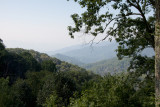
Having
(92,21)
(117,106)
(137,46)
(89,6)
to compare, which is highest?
(89,6)

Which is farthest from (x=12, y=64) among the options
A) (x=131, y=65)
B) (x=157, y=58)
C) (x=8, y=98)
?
(x=157, y=58)

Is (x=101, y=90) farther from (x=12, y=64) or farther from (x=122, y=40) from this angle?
(x=12, y=64)

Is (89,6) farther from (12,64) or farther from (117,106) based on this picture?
(12,64)

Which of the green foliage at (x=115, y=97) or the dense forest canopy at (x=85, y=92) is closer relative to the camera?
the green foliage at (x=115, y=97)

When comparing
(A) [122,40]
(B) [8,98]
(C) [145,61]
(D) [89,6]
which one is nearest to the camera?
(D) [89,6]

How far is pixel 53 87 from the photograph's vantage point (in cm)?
1903

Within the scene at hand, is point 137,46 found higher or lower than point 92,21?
lower

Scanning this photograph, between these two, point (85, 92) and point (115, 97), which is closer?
point (115, 97)

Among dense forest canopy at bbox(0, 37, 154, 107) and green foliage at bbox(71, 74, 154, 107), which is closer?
green foliage at bbox(71, 74, 154, 107)

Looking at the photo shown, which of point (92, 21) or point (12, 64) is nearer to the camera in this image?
point (92, 21)

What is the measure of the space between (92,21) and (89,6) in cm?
83

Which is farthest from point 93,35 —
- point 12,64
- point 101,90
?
point 12,64

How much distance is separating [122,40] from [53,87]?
40.1 ft

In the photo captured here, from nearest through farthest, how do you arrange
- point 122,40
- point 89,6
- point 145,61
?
point 89,6, point 122,40, point 145,61
